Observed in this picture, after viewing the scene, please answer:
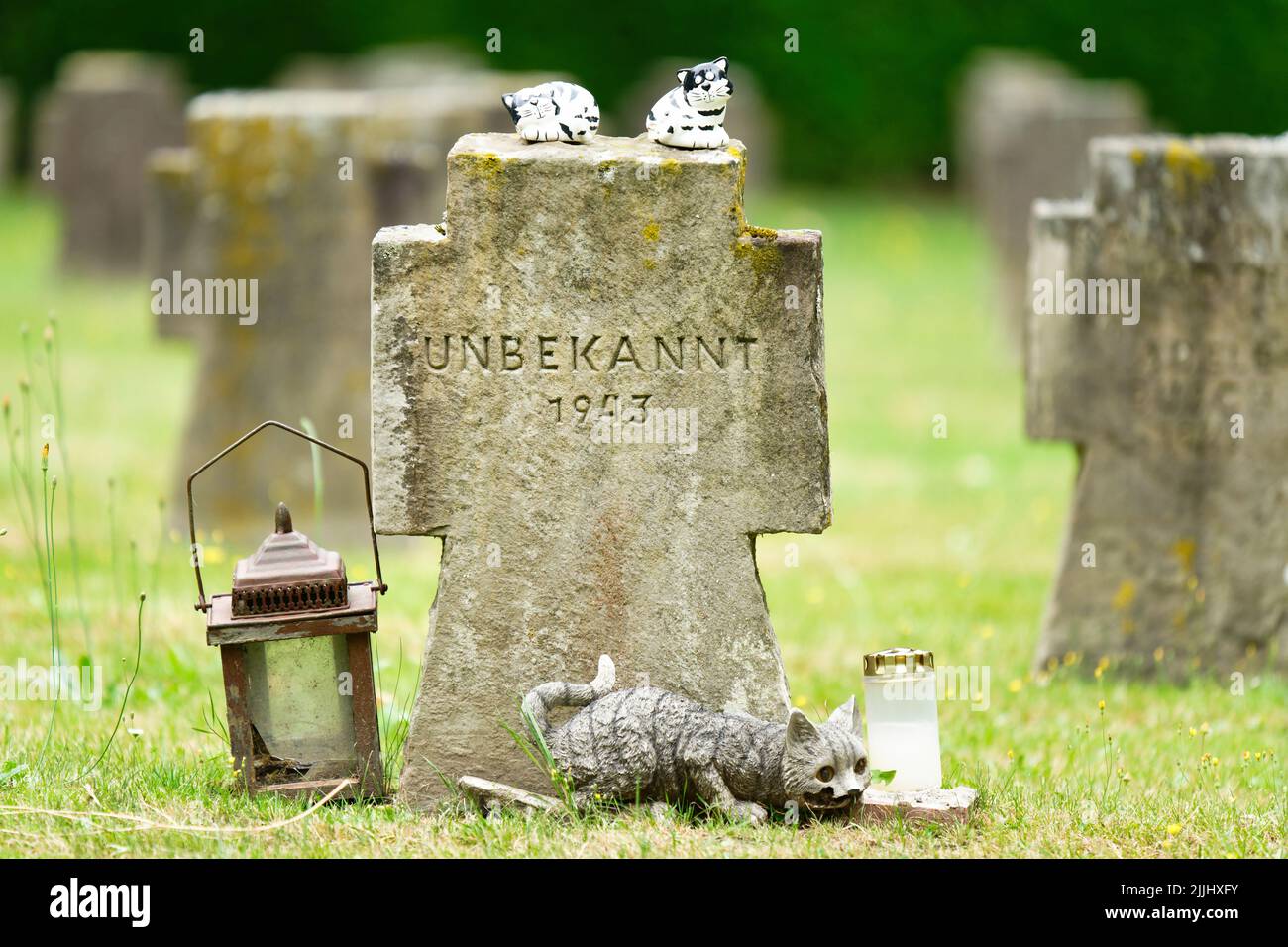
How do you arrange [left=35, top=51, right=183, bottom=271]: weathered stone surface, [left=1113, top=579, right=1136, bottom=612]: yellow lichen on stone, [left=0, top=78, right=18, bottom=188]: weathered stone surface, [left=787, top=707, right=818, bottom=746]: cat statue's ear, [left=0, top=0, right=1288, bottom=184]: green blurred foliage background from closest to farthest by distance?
[left=787, top=707, right=818, bottom=746]: cat statue's ear, [left=1113, top=579, right=1136, bottom=612]: yellow lichen on stone, [left=35, top=51, right=183, bottom=271]: weathered stone surface, [left=0, top=78, right=18, bottom=188]: weathered stone surface, [left=0, top=0, right=1288, bottom=184]: green blurred foliage background

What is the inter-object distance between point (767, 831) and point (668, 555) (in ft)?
2.53

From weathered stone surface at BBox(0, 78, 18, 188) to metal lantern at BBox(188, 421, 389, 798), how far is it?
19.1m

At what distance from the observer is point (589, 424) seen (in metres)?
4.91

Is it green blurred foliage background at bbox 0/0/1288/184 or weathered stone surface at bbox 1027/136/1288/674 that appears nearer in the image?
weathered stone surface at bbox 1027/136/1288/674

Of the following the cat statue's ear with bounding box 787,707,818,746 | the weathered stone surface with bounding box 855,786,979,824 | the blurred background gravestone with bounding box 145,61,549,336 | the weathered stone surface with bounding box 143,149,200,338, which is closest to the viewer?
the cat statue's ear with bounding box 787,707,818,746

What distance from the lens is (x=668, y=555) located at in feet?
16.2

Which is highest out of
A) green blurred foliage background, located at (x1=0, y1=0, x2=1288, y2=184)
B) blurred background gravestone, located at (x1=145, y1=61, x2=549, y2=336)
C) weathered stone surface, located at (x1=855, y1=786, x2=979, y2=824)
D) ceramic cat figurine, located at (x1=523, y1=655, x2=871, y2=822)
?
green blurred foliage background, located at (x1=0, y1=0, x2=1288, y2=184)

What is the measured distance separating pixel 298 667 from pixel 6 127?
20475 millimetres

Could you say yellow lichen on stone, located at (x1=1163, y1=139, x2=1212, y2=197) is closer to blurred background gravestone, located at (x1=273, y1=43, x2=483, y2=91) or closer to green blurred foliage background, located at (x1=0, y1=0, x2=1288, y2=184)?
blurred background gravestone, located at (x1=273, y1=43, x2=483, y2=91)

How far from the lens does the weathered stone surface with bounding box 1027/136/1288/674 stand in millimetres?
6785

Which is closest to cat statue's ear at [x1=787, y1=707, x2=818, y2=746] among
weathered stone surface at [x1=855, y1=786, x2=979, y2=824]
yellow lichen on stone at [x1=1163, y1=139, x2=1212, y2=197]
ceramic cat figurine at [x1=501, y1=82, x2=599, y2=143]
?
weathered stone surface at [x1=855, y1=786, x2=979, y2=824]

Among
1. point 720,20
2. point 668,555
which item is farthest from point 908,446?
point 720,20
